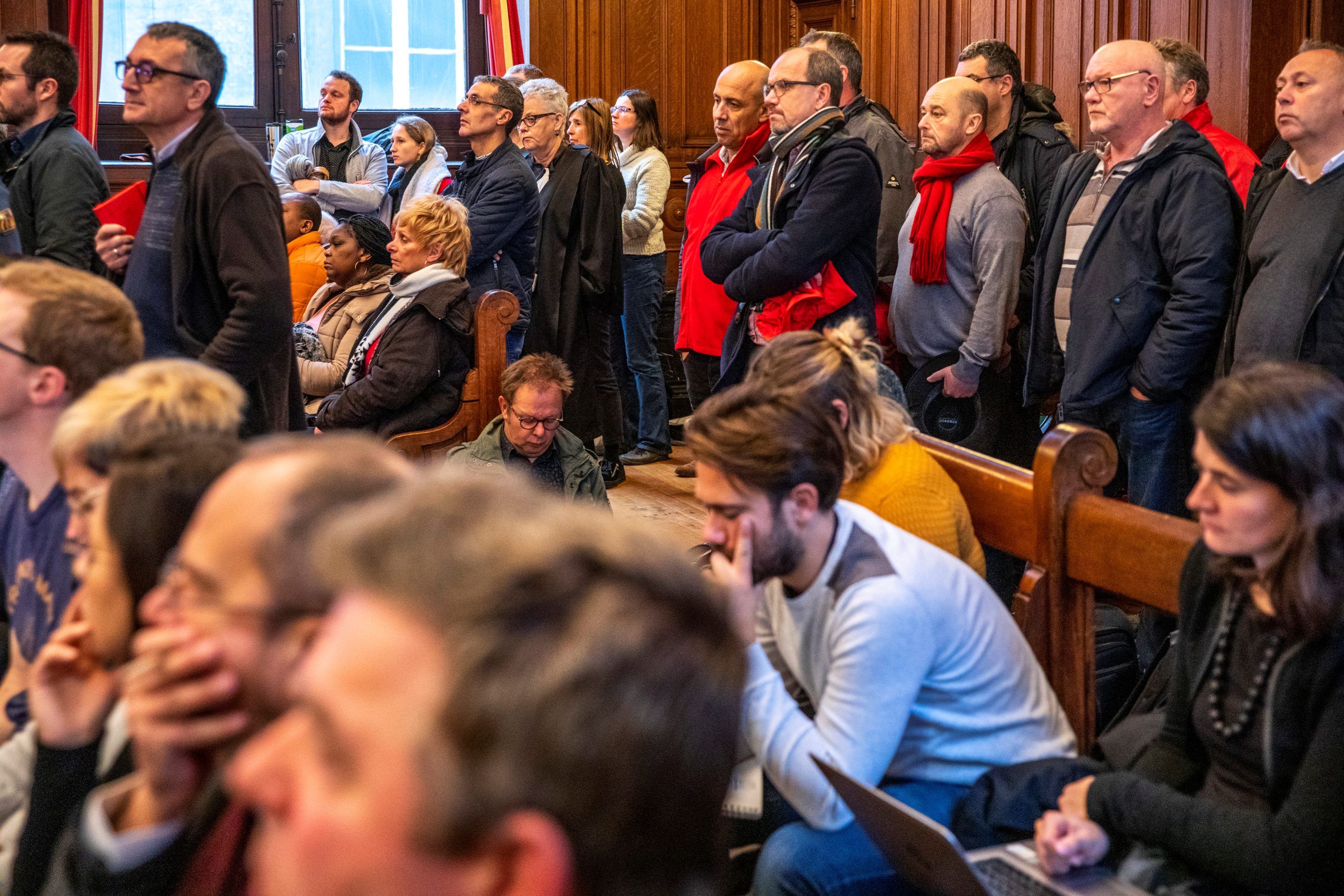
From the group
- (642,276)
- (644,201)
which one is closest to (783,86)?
(644,201)

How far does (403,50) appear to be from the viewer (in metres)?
7.47

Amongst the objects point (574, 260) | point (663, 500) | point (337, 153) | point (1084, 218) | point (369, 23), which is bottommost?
point (663, 500)

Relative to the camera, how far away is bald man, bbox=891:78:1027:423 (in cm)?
368

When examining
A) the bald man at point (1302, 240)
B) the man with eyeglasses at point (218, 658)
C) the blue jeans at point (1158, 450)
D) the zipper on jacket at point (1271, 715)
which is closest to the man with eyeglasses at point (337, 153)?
the blue jeans at point (1158, 450)

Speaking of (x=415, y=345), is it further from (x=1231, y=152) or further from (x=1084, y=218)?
(x=1231, y=152)

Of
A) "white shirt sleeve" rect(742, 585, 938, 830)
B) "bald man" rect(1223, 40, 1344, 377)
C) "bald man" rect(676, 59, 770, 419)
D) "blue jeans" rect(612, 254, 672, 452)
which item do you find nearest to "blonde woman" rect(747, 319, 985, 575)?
"white shirt sleeve" rect(742, 585, 938, 830)

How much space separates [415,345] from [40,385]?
6.40 feet

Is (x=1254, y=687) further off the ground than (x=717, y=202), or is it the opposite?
(x=717, y=202)

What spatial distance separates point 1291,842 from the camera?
133 centimetres

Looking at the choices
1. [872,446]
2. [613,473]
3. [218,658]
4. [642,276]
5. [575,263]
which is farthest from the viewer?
[642,276]

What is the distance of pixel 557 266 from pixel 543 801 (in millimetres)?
4646

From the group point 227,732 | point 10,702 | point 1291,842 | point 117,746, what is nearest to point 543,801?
point 227,732

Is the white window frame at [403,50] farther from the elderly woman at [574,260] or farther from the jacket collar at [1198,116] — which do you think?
the jacket collar at [1198,116]

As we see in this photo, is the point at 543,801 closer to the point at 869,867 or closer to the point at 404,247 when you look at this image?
the point at 869,867
